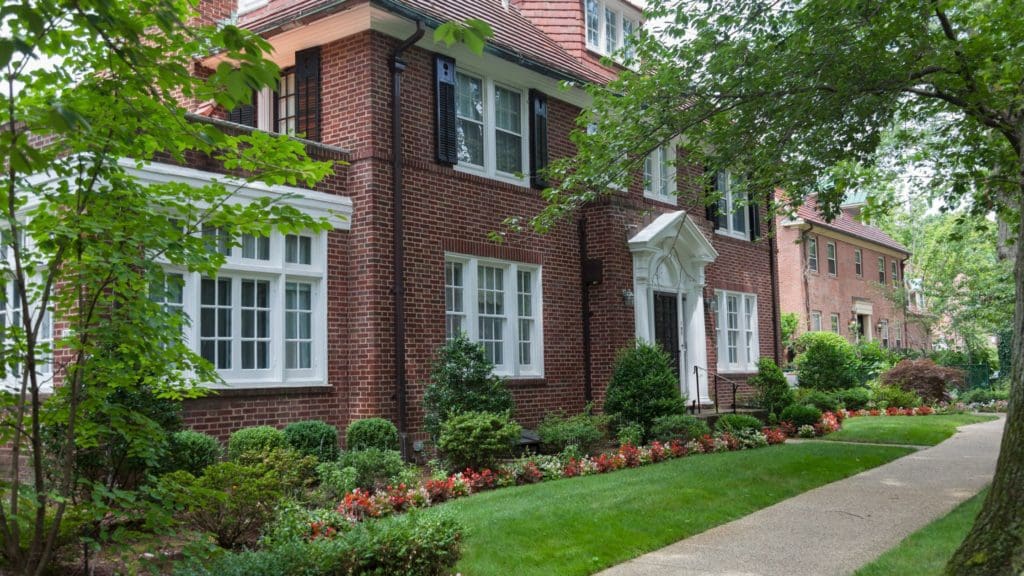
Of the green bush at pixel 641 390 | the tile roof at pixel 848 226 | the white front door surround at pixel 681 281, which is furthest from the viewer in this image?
the tile roof at pixel 848 226

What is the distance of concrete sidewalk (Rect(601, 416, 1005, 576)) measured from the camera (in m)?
6.68

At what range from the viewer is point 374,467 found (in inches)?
386

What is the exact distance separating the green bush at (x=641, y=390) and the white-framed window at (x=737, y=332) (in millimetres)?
5452

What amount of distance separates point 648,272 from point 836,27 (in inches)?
264

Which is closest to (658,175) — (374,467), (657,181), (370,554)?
(657,181)

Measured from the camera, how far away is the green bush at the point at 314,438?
10.6 meters

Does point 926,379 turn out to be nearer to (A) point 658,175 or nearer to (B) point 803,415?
(B) point 803,415

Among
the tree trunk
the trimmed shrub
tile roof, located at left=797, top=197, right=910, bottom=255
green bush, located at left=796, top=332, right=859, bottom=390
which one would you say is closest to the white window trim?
green bush, located at left=796, top=332, right=859, bottom=390

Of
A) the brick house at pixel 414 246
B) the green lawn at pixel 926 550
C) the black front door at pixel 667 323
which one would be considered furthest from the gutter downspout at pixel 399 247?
the green lawn at pixel 926 550

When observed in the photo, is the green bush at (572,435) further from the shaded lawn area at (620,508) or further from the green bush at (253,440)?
the green bush at (253,440)

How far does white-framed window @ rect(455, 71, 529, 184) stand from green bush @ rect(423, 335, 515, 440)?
2.83 meters

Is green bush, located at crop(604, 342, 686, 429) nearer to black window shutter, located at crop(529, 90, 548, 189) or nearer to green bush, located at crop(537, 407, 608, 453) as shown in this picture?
green bush, located at crop(537, 407, 608, 453)

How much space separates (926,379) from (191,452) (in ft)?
67.2

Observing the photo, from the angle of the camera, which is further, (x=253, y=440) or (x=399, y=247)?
(x=399, y=247)
